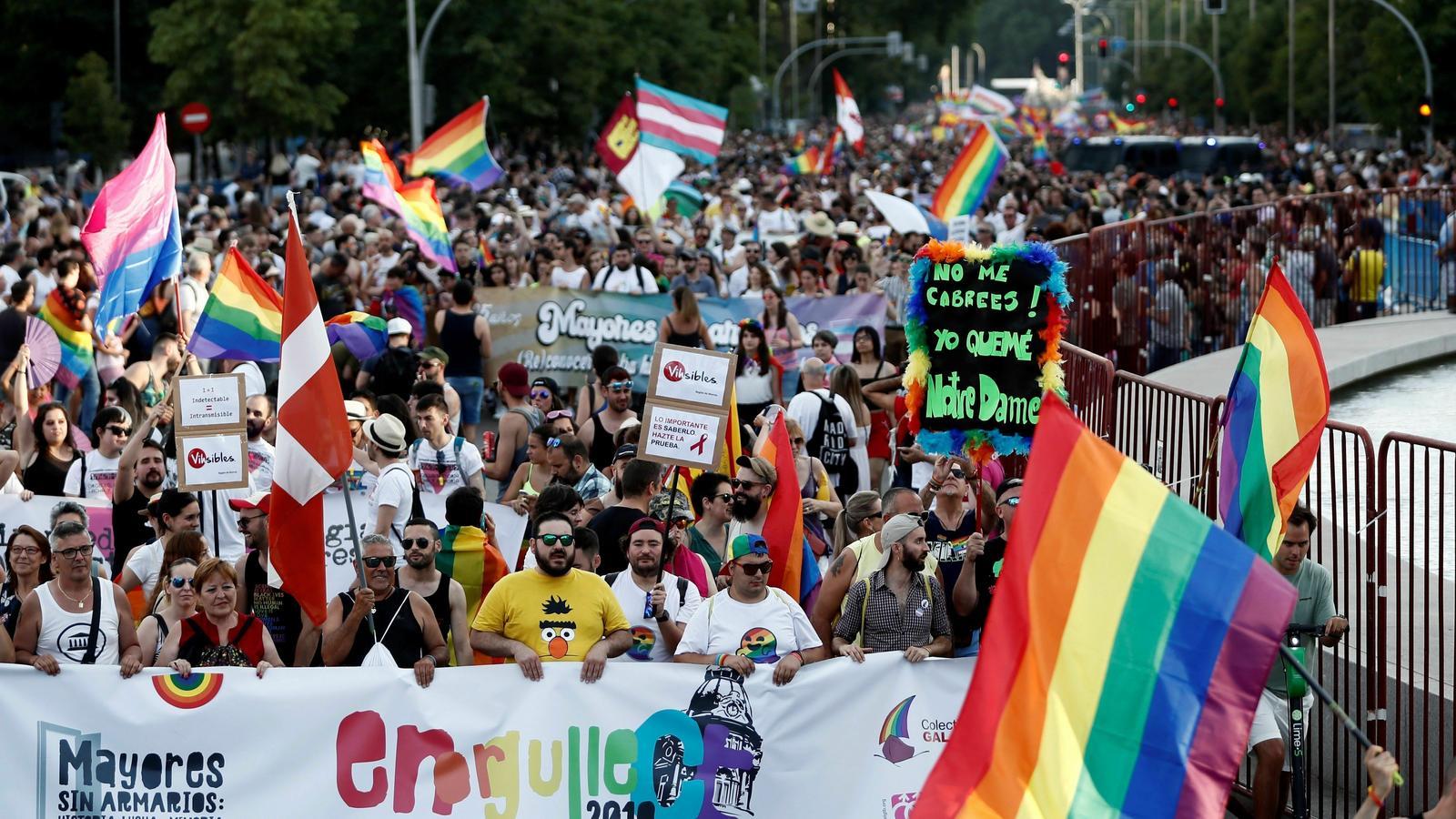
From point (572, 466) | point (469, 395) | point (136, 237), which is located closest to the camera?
point (572, 466)

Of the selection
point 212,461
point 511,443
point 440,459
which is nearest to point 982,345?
point 440,459

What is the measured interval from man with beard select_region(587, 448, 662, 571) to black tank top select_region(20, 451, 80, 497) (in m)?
3.29

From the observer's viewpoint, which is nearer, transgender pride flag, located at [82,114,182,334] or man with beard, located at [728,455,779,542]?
man with beard, located at [728,455,779,542]

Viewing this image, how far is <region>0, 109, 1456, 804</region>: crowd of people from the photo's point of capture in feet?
26.2

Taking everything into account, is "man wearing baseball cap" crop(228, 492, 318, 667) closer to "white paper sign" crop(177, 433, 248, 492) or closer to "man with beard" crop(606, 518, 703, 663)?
"white paper sign" crop(177, 433, 248, 492)

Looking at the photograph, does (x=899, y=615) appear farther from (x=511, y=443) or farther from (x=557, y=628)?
(x=511, y=443)

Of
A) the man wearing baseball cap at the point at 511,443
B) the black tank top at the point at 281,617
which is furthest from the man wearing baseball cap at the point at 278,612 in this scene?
the man wearing baseball cap at the point at 511,443

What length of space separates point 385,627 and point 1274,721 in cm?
343

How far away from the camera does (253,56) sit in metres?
39.8

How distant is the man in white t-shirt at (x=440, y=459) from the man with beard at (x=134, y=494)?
1319 mm

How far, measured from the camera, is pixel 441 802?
7.67m

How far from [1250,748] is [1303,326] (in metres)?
1.63

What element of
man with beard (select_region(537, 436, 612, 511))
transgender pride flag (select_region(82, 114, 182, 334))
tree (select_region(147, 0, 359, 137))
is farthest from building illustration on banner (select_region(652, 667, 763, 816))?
tree (select_region(147, 0, 359, 137))

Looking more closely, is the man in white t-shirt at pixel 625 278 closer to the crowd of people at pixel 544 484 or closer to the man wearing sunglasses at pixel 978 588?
the crowd of people at pixel 544 484
